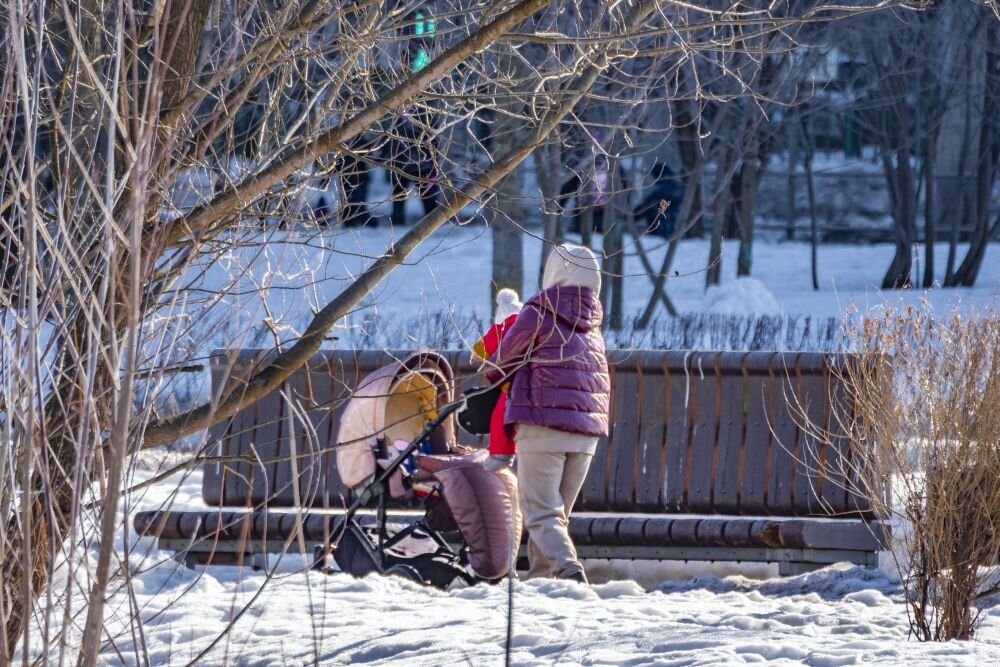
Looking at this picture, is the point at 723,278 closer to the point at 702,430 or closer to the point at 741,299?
the point at 741,299

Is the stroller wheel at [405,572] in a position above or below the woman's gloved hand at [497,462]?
below

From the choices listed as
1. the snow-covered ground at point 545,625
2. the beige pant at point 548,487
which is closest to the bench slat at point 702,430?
the snow-covered ground at point 545,625

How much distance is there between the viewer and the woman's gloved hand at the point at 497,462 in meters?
6.48

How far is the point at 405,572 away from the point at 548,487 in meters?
0.78

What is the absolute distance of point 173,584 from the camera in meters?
6.81

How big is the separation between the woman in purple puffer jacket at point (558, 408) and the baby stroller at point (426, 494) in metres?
0.15

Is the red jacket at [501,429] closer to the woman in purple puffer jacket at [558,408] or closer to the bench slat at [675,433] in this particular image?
the woman in purple puffer jacket at [558,408]

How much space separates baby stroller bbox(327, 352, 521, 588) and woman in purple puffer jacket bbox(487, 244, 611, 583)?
0.15 meters

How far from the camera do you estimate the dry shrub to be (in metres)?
4.88

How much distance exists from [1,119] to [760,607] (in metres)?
3.95

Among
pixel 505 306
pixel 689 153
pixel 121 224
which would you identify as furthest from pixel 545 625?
pixel 689 153

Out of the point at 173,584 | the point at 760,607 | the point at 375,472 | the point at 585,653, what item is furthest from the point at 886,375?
the point at 173,584

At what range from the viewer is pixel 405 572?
6.44 m

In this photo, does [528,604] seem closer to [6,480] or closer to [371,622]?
[371,622]
